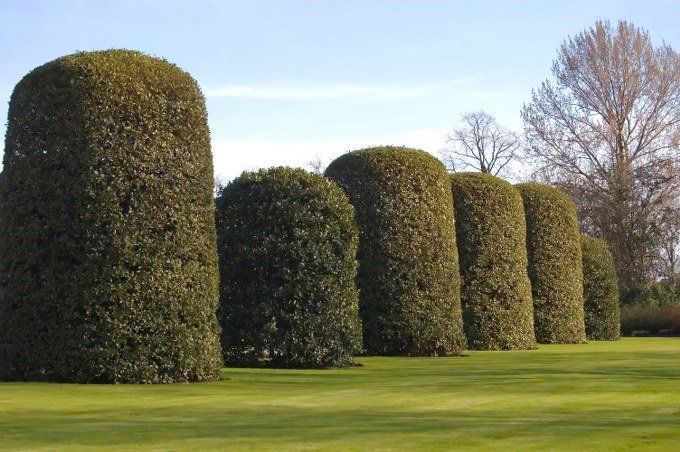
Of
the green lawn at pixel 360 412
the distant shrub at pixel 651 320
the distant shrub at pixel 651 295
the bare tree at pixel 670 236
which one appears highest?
the bare tree at pixel 670 236

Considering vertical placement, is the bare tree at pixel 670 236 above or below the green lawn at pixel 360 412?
above

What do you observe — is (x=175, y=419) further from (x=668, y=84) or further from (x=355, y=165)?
(x=668, y=84)

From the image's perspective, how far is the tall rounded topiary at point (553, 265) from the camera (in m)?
29.4

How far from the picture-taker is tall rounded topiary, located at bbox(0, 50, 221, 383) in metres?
13.1

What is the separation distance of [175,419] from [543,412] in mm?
3891

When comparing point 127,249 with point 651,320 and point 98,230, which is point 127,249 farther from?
point 651,320

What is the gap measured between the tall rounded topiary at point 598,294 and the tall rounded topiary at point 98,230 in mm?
22789

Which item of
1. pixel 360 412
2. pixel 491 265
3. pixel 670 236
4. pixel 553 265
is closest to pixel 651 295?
pixel 670 236

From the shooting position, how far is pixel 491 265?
25.2 m

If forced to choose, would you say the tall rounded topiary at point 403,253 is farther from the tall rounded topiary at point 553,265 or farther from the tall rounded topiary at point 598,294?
the tall rounded topiary at point 598,294

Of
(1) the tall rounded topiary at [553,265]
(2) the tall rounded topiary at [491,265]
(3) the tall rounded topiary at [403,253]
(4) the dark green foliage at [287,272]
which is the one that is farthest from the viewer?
(1) the tall rounded topiary at [553,265]

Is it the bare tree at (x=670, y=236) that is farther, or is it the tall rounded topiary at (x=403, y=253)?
the bare tree at (x=670, y=236)

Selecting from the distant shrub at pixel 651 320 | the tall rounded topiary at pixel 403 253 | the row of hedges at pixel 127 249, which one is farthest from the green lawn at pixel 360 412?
the distant shrub at pixel 651 320

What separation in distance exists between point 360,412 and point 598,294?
25580mm
